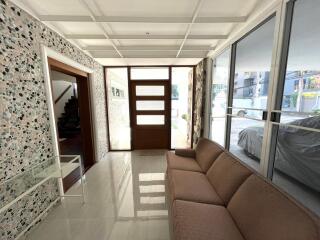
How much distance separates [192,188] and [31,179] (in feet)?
5.91

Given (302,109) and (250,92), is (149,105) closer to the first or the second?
(250,92)

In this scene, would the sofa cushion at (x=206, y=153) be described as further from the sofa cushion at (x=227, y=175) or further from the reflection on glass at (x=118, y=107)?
the reflection on glass at (x=118, y=107)

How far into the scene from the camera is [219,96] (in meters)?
3.19

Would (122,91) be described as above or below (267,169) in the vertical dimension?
above

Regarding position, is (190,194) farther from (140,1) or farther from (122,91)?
(122,91)

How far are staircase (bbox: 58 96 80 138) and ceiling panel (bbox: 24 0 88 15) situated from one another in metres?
4.86

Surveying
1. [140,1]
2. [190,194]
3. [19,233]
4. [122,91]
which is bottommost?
[19,233]

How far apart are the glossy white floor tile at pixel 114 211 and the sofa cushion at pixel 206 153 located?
2.55 ft

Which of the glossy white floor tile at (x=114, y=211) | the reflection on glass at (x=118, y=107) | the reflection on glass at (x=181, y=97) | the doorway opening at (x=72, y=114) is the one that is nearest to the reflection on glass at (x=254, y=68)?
the glossy white floor tile at (x=114, y=211)

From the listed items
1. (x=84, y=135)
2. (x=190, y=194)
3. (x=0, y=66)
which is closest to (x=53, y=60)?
(x=0, y=66)

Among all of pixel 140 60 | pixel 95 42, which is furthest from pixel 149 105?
pixel 95 42

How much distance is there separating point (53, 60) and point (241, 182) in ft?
9.31

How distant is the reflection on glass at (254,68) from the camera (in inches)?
72.4

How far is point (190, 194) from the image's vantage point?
67.8 inches
